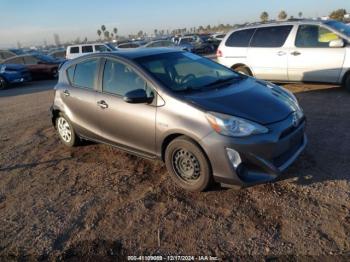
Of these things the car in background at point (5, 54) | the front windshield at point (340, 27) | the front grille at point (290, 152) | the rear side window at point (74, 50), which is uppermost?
the front windshield at point (340, 27)

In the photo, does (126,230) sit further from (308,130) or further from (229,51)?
(229,51)

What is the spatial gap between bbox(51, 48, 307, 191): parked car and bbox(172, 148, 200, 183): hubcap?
0.04ft

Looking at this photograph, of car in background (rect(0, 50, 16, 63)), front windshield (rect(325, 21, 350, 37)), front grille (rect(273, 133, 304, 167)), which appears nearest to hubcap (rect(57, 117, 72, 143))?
front grille (rect(273, 133, 304, 167))

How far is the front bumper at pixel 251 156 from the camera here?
11.6ft

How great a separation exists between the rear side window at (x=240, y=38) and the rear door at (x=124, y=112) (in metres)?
5.27

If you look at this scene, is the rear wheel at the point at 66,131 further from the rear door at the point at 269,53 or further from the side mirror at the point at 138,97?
the rear door at the point at 269,53

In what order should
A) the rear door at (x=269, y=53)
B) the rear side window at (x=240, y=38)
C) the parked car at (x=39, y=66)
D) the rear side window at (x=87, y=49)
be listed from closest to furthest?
the rear door at (x=269, y=53) → the rear side window at (x=240, y=38) → the parked car at (x=39, y=66) → the rear side window at (x=87, y=49)

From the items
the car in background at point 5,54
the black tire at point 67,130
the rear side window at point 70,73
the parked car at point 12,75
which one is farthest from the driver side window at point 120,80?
the car in background at point 5,54

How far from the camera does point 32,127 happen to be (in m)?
7.85

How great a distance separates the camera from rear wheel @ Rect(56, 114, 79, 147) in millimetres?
5822

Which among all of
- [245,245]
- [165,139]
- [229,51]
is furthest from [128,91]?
[229,51]

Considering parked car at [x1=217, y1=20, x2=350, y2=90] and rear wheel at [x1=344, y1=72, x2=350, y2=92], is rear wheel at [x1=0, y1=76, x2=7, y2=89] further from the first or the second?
rear wheel at [x1=344, y1=72, x2=350, y2=92]

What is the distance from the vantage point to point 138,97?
4102 mm

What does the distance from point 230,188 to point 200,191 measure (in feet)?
1.18
